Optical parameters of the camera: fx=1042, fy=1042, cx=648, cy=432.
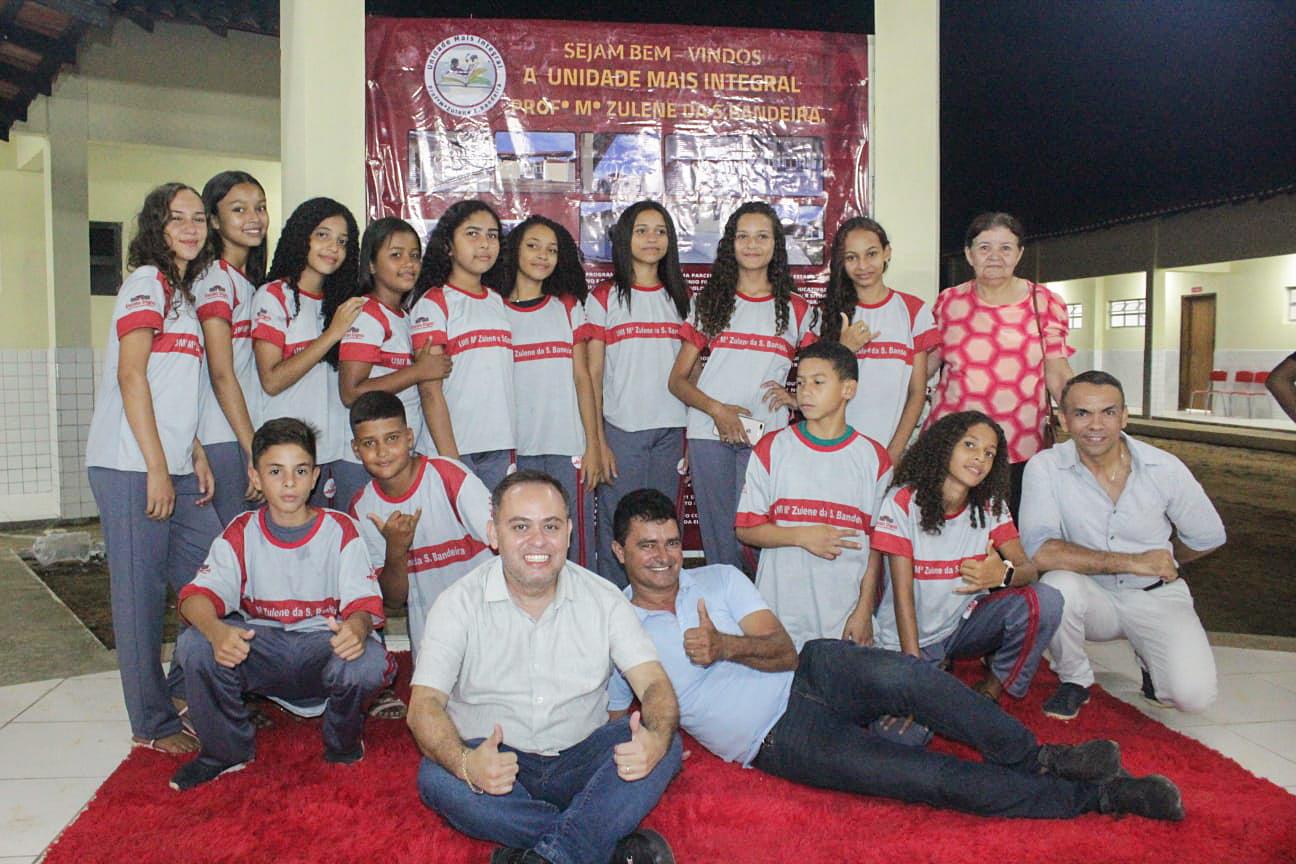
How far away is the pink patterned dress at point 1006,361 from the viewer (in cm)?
377

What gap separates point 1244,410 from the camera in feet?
55.1

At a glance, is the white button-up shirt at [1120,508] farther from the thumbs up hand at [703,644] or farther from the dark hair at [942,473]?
the thumbs up hand at [703,644]

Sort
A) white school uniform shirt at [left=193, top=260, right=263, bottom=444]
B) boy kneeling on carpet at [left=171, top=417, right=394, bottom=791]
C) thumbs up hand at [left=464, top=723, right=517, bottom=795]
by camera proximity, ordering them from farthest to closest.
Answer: white school uniform shirt at [left=193, top=260, right=263, bottom=444] < boy kneeling on carpet at [left=171, top=417, right=394, bottom=791] < thumbs up hand at [left=464, top=723, right=517, bottom=795]

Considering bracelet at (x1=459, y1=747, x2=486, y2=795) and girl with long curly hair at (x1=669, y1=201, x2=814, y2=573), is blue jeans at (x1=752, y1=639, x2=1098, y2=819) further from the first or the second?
girl with long curly hair at (x1=669, y1=201, x2=814, y2=573)

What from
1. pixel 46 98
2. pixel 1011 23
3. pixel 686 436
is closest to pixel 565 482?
pixel 686 436

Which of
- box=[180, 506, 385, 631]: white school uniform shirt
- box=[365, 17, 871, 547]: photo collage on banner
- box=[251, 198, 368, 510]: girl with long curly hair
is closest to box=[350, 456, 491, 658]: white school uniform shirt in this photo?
box=[180, 506, 385, 631]: white school uniform shirt

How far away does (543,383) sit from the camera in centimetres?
376

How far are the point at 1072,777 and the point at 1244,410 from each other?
16717 millimetres

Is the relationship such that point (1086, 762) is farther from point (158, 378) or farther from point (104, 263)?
point (104, 263)

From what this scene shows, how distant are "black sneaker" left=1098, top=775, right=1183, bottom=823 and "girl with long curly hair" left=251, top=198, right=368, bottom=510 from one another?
2.43 m

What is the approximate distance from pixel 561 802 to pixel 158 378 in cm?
175

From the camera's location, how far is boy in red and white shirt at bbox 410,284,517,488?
11.8 feet

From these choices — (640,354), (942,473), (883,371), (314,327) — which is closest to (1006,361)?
(883,371)

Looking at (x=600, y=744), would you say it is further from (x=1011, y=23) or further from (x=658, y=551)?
(x=1011, y=23)
